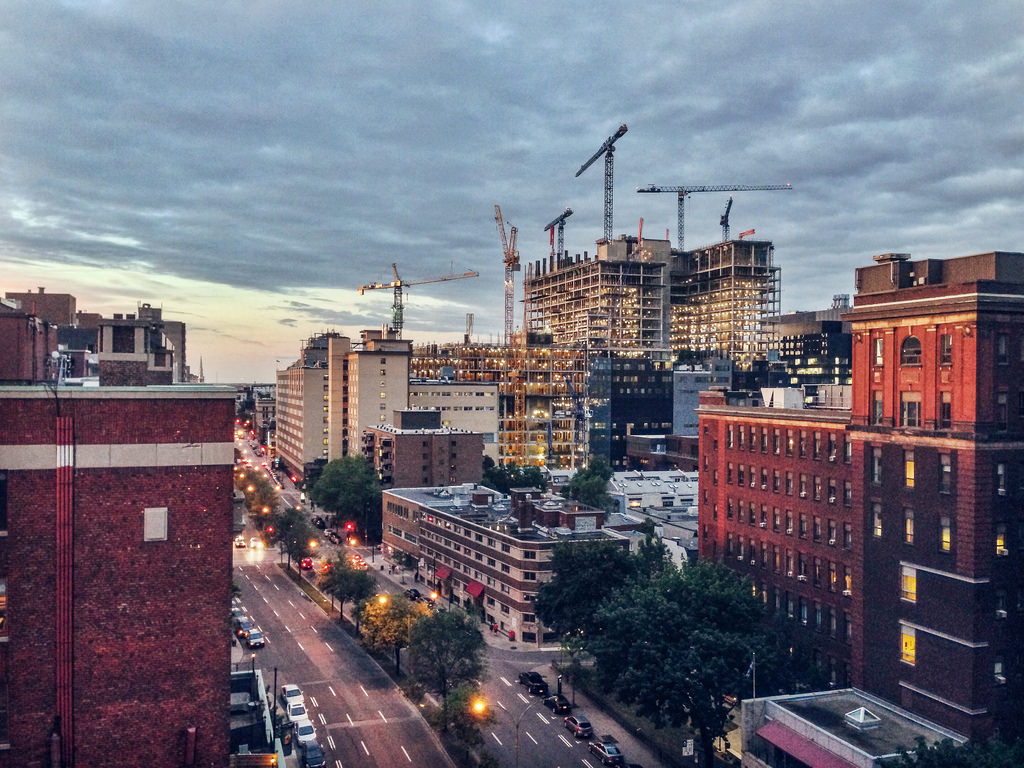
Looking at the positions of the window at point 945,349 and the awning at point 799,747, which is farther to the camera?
the window at point 945,349

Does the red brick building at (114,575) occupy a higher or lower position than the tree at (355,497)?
higher

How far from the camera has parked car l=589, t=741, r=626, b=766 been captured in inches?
2312

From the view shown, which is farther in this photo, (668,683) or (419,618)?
(419,618)

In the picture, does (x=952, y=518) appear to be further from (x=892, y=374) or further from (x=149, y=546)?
(x=149, y=546)

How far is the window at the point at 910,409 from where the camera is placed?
58.4 m

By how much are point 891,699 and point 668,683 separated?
16.0m

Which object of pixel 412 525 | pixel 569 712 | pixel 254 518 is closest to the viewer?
pixel 569 712

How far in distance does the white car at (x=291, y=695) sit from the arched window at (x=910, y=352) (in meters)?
53.3

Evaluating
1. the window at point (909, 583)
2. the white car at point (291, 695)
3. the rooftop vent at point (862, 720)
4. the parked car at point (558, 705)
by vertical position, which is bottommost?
the parked car at point (558, 705)

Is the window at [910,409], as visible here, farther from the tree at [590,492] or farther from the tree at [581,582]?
the tree at [590,492]

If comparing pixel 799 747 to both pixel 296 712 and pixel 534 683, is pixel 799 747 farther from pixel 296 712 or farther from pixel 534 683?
pixel 296 712

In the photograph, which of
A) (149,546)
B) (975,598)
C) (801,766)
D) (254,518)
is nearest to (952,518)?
(975,598)

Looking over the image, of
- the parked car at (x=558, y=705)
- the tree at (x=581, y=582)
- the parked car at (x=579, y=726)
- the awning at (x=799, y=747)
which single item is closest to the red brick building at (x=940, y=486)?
the awning at (x=799, y=747)

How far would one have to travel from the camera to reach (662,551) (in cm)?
8781
